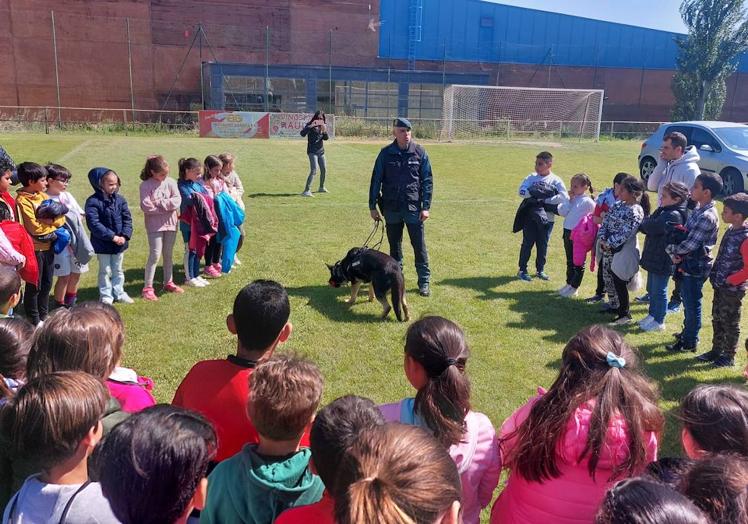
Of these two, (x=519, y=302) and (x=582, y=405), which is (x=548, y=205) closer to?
(x=519, y=302)

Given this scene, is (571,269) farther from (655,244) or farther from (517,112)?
(517,112)

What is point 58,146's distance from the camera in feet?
71.9

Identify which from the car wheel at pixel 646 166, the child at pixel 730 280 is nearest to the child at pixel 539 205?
the child at pixel 730 280

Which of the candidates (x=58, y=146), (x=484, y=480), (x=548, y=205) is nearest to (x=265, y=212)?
(x=548, y=205)

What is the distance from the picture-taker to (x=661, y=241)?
20.2 ft

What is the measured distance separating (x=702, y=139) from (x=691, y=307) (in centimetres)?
1300

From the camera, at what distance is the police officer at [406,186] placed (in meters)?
7.52

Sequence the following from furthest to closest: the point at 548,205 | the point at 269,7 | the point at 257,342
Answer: the point at 269,7 → the point at 548,205 → the point at 257,342

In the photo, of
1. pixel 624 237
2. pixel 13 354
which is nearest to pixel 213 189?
pixel 624 237

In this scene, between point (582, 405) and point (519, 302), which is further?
point (519, 302)

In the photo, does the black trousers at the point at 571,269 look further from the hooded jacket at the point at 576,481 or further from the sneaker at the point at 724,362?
the hooded jacket at the point at 576,481

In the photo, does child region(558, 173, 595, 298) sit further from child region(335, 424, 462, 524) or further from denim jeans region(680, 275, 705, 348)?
child region(335, 424, 462, 524)

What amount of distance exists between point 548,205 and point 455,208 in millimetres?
5179

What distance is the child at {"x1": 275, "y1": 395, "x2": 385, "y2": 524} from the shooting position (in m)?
1.92
